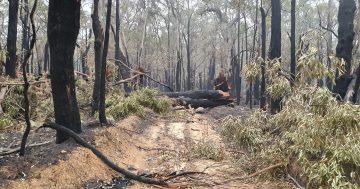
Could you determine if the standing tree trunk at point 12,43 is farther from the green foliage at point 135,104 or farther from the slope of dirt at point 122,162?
the slope of dirt at point 122,162

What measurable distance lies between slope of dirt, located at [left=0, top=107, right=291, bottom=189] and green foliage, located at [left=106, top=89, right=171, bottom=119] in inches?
23.9

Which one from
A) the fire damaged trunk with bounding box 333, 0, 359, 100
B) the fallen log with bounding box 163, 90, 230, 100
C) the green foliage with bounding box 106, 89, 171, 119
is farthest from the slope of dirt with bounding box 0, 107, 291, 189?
the fallen log with bounding box 163, 90, 230, 100

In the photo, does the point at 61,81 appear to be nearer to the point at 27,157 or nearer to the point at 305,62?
the point at 27,157

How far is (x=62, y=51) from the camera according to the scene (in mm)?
→ 7105

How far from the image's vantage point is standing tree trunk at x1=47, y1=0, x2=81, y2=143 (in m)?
6.93

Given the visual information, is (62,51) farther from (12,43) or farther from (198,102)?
(198,102)

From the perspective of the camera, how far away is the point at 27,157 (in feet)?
20.2

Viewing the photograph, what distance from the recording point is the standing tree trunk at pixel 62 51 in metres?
6.93

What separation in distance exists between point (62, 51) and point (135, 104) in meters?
6.06

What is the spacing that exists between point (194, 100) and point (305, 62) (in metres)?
11.7

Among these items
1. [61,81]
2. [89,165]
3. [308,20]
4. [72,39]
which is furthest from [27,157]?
[308,20]

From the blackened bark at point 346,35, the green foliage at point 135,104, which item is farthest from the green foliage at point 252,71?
the green foliage at point 135,104

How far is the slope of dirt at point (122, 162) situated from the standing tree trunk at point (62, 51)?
64 centimetres

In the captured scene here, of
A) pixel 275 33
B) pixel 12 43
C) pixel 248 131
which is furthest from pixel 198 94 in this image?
pixel 248 131
